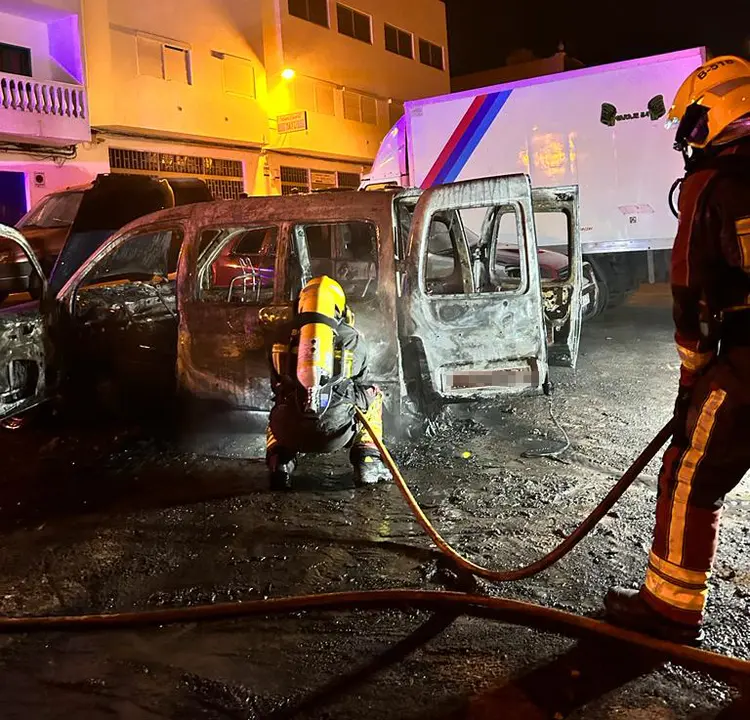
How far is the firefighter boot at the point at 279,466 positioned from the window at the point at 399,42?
75.2 ft

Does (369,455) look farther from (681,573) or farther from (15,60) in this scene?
(15,60)

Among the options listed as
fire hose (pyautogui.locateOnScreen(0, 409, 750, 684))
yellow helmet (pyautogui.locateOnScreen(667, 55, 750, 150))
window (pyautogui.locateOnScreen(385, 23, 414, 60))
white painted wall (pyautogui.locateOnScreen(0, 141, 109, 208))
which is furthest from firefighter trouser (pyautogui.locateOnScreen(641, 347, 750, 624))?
window (pyautogui.locateOnScreen(385, 23, 414, 60))

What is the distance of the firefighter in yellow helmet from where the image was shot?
2.63m

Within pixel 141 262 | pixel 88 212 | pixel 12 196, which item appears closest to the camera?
pixel 141 262

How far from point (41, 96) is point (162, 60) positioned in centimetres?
372

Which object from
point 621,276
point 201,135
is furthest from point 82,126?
point 621,276

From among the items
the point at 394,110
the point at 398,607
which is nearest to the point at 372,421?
the point at 398,607

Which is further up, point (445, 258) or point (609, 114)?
point (609, 114)

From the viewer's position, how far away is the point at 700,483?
2.72m

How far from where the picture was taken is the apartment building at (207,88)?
15438mm

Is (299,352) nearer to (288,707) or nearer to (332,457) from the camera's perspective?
(332,457)

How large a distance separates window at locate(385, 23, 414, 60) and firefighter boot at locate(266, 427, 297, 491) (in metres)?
22.9

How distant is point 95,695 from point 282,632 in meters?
0.73

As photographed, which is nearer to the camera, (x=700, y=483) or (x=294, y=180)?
(x=700, y=483)
